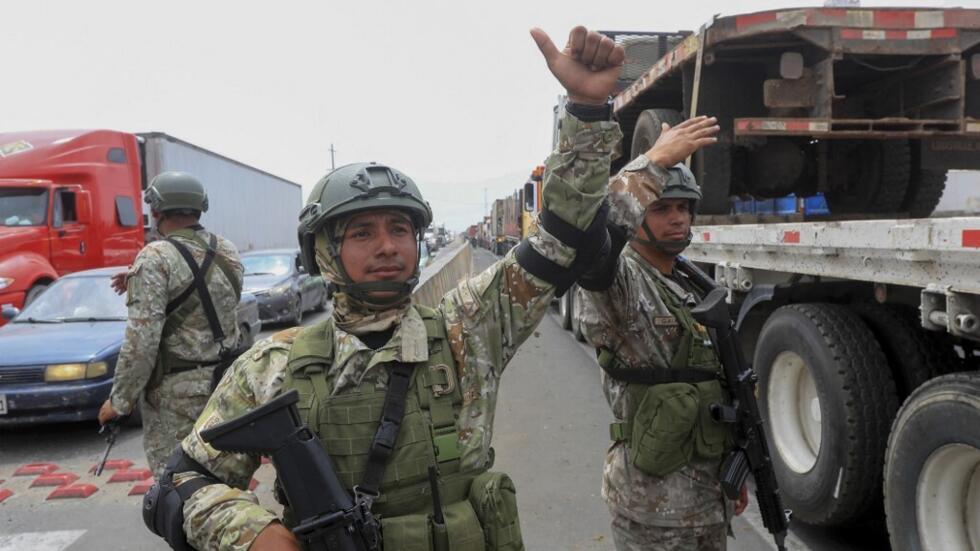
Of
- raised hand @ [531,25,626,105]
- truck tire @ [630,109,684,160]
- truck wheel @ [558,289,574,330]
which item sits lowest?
truck wheel @ [558,289,574,330]

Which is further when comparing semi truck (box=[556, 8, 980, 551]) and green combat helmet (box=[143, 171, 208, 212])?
green combat helmet (box=[143, 171, 208, 212])

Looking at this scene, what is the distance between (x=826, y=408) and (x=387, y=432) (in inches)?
101

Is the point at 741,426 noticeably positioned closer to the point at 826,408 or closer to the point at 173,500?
the point at 826,408

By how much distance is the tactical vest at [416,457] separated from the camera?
1.40 meters

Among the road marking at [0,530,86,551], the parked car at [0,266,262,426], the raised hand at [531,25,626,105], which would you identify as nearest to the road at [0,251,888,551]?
the road marking at [0,530,86,551]

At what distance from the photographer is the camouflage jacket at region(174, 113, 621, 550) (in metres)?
1.48

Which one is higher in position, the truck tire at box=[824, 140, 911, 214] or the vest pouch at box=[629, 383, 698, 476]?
the truck tire at box=[824, 140, 911, 214]

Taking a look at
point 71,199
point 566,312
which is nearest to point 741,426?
point 566,312

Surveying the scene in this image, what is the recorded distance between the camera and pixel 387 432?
1404 mm

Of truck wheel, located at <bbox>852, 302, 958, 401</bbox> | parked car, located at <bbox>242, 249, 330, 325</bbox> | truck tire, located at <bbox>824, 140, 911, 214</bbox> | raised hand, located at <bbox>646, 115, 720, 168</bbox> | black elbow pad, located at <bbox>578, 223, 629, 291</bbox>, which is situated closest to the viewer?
Result: black elbow pad, located at <bbox>578, 223, 629, 291</bbox>

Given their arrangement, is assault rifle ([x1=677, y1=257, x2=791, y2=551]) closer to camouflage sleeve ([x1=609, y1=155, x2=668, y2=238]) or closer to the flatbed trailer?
camouflage sleeve ([x1=609, y1=155, x2=668, y2=238])

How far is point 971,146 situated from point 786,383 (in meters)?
2.07

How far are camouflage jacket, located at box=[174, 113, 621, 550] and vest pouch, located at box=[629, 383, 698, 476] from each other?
2.56 ft

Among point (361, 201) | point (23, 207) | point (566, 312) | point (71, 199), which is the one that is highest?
point (71, 199)
